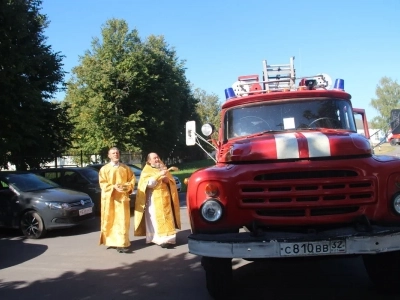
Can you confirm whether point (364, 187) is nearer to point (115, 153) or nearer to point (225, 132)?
point (225, 132)

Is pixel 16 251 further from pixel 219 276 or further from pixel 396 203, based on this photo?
pixel 396 203

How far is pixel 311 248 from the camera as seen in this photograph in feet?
12.8

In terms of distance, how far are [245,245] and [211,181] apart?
0.74 meters

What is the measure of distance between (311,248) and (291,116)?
2.24 metres

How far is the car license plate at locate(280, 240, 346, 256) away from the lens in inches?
152

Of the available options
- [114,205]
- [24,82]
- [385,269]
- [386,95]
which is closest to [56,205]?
[114,205]

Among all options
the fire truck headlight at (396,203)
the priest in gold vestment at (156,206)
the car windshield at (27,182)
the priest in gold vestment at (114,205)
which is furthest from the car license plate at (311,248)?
the car windshield at (27,182)

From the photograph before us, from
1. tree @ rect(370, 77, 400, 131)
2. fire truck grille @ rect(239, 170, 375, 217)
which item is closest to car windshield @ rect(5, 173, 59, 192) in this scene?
fire truck grille @ rect(239, 170, 375, 217)

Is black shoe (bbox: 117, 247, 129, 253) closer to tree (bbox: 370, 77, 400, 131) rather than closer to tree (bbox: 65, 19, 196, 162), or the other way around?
tree (bbox: 65, 19, 196, 162)

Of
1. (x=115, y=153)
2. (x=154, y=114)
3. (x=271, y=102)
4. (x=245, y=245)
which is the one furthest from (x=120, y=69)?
(x=245, y=245)

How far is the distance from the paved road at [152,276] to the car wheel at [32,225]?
1149 millimetres

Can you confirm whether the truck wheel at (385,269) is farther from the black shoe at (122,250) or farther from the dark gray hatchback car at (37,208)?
the dark gray hatchback car at (37,208)

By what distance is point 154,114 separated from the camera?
35781 mm

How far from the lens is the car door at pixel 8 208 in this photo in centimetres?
939
